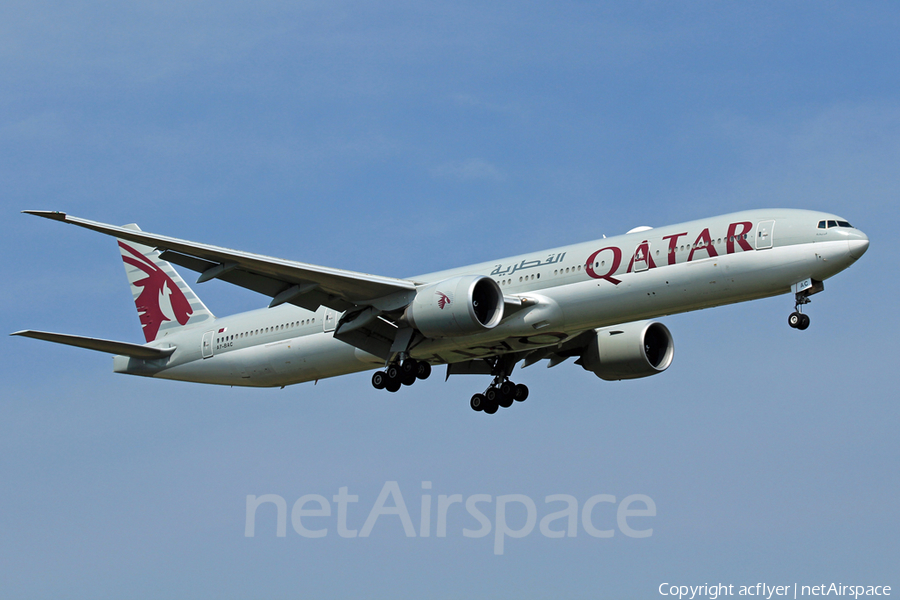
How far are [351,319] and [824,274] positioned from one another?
48.2 feet

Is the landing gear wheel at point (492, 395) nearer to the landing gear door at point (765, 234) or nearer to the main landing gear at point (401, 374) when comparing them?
the main landing gear at point (401, 374)

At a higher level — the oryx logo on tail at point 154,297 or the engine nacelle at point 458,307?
the oryx logo on tail at point 154,297

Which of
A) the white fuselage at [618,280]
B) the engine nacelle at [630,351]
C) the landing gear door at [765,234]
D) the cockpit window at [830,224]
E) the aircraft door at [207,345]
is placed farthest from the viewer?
the aircraft door at [207,345]

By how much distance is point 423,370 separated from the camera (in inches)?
1489

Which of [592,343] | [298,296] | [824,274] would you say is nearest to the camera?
[824,274]

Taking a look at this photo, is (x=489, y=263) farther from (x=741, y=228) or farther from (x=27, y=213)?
(x=27, y=213)

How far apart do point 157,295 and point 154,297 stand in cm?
15

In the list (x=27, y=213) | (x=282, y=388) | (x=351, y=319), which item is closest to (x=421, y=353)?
(x=351, y=319)

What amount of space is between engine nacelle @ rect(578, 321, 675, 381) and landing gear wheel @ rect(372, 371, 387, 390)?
26.1ft

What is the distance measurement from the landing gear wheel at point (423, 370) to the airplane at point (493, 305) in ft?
0.15

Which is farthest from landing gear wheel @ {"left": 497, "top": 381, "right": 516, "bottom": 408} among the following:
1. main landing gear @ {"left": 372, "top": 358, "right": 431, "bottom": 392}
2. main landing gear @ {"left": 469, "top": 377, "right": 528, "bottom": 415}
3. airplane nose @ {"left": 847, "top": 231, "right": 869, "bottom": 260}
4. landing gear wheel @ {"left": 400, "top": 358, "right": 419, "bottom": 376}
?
airplane nose @ {"left": 847, "top": 231, "right": 869, "bottom": 260}

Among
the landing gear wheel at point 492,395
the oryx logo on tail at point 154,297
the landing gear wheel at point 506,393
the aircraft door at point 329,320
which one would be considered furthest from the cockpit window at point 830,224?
the oryx logo on tail at point 154,297

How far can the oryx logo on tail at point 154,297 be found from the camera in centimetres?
4625

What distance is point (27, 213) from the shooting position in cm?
2905
